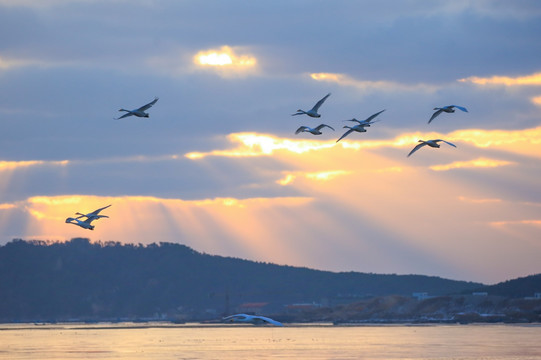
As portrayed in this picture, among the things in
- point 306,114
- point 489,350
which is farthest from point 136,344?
point 306,114

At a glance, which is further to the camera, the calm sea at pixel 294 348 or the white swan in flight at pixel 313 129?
the calm sea at pixel 294 348

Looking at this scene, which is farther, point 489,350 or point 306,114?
point 489,350

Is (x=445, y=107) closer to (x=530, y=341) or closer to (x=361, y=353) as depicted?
(x=361, y=353)

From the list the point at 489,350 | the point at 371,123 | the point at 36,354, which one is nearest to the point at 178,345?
the point at 36,354

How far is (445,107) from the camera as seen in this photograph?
3644 inches

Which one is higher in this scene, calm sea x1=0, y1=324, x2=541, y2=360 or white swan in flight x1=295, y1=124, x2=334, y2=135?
white swan in flight x1=295, y1=124, x2=334, y2=135

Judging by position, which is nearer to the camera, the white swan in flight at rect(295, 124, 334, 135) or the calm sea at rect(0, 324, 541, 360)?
the white swan in flight at rect(295, 124, 334, 135)

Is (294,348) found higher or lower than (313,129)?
lower

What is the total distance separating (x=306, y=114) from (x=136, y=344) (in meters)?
74.8

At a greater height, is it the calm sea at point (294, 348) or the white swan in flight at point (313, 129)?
the white swan in flight at point (313, 129)

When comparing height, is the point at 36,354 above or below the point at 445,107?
below

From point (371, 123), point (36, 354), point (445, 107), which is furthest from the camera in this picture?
point (36, 354)

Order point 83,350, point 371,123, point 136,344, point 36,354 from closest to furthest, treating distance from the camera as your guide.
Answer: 1. point 371,123
2. point 36,354
3. point 83,350
4. point 136,344

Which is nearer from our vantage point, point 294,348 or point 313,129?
point 313,129
